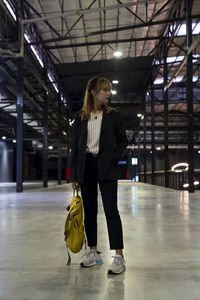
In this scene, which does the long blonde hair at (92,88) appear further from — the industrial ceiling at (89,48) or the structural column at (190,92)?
the structural column at (190,92)

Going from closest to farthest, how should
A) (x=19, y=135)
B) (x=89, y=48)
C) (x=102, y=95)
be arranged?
1. (x=102, y=95)
2. (x=19, y=135)
3. (x=89, y=48)

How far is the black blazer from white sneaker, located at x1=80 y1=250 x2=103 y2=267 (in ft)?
2.17

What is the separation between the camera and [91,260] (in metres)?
2.39

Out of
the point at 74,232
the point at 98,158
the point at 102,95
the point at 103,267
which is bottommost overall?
the point at 103,267

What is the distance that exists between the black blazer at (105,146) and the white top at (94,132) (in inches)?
1.3

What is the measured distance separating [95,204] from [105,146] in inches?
20.9

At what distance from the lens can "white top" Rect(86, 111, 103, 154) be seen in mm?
2385

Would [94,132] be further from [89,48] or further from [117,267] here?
[89,48]

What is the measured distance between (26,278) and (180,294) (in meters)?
1.12

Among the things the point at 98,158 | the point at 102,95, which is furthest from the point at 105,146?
the point at 102,95

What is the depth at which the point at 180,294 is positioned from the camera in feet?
5.89

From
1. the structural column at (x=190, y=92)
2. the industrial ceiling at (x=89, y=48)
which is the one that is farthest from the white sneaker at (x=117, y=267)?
the industrial ceiling at (x=89, y=48)

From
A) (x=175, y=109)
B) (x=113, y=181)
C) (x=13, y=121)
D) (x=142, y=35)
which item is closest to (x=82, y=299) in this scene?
(x=113, y=181)

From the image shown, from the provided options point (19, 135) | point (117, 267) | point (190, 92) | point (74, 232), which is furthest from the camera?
point (19, 135)
